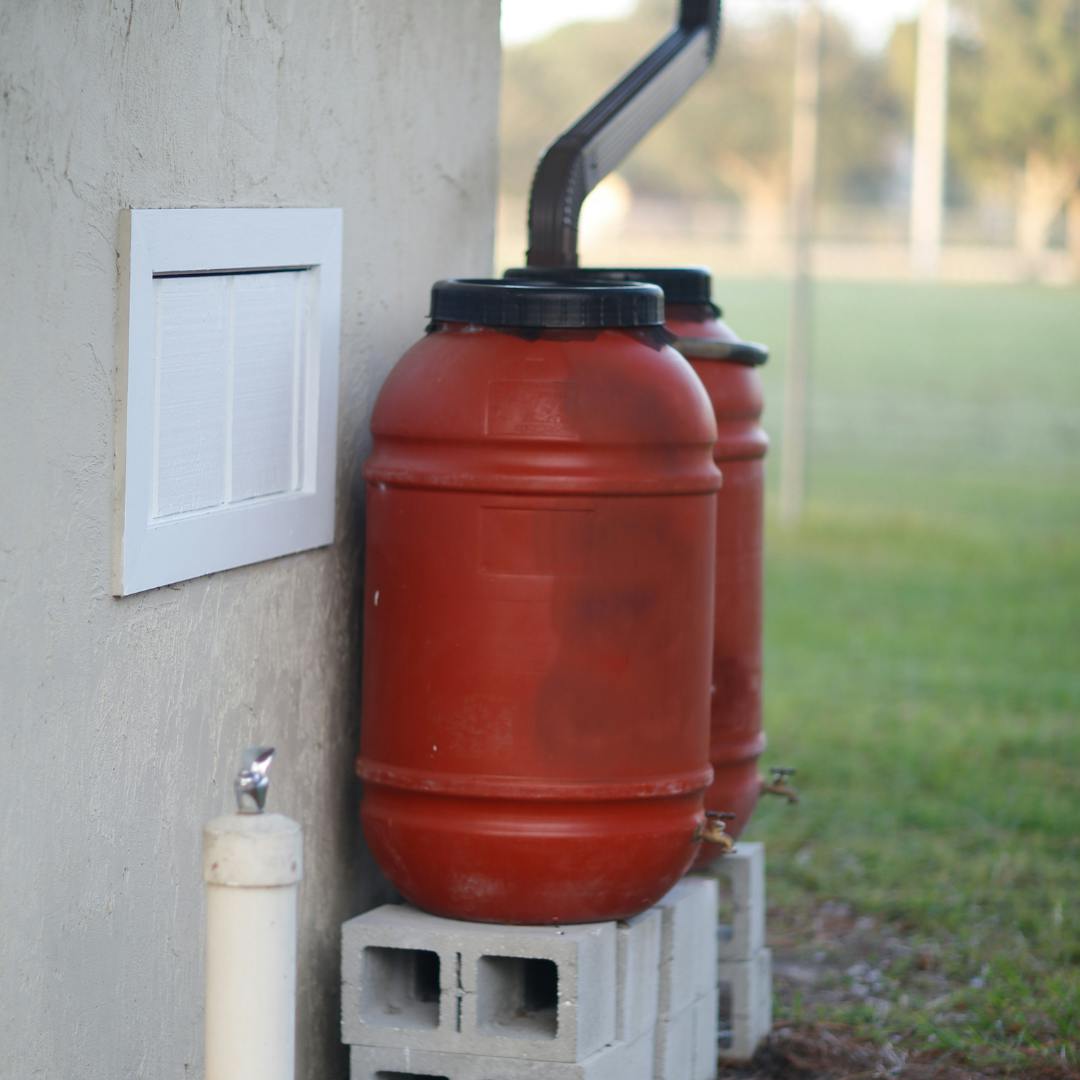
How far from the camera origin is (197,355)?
3057 mm

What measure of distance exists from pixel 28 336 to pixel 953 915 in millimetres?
3428

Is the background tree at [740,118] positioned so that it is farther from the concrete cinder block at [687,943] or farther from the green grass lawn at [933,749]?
the concrete cinder block at [687,943]

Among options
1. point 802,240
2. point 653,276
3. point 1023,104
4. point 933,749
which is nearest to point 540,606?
point 653,276

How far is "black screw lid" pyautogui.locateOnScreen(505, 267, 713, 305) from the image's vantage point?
12.8 feet

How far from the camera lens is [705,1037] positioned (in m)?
3.90

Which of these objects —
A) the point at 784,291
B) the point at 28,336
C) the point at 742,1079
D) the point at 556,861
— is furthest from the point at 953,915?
the point at 784,291

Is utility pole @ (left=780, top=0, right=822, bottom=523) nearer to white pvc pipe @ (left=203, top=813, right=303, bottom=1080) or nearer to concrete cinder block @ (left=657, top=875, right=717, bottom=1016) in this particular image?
concrete cinder block @ (left=657, top=875, right=717, bottom=1016)

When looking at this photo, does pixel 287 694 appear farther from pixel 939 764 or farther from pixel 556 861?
pixel 939 764

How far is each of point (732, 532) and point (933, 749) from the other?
3.32m

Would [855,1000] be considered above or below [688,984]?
below

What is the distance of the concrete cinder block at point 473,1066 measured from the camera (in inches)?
→ 126

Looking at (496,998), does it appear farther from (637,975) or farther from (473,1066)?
(637,975)

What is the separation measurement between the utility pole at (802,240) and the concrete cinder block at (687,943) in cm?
861

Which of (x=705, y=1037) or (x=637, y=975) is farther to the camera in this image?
(x=705, y=1037)
